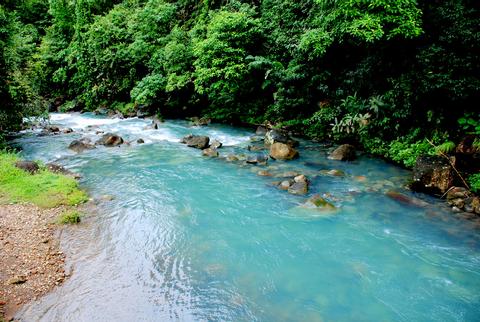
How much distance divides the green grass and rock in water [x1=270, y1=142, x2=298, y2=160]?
7.56m

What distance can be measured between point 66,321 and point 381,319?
18.0ft

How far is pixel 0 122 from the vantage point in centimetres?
1341

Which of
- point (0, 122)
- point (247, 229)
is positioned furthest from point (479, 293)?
point (0, 122)

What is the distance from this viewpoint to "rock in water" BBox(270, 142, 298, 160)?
1354cm

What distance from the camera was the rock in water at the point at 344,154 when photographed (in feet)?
43.8

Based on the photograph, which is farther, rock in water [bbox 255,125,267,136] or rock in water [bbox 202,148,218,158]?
rock in water [bbox 255,125,267,136]

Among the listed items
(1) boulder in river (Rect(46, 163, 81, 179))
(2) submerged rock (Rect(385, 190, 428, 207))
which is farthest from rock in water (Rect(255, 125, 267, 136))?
(1) boulder in river (Rect(46, 163, 81, 179))

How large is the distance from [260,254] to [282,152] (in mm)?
6798

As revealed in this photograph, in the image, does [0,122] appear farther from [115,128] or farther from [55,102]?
[55,102]

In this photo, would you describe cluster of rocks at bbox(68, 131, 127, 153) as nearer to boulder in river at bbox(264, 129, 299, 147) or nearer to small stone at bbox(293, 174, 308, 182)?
boulder in river at bbox(264, 129, 299, 147)

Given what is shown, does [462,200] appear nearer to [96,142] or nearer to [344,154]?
[344,154]

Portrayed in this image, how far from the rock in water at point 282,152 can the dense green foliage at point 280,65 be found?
278 cm

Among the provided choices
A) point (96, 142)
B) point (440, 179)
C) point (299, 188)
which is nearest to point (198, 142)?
point (96, 142)

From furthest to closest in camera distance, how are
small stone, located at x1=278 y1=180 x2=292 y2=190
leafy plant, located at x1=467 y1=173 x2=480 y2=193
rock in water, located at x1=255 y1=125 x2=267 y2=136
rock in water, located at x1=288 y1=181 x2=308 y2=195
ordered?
rock in water, located at x1=255 y1=125 x2=267 y2=136 < small stone, located at x1=278 y1=180 x2=292 y2=190 < rock in water, located at x1=288 y1=181 x2=308 y2=195 < leafy plant, located at x1=467 y1=173 x2=480 y2=193
